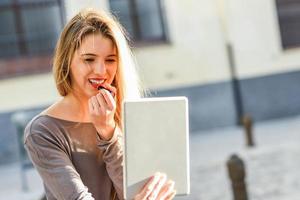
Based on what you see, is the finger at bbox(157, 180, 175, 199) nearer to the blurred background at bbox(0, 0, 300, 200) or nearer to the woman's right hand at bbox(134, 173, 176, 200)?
the woman's right hand at bbox(134, 173, 176, 200)

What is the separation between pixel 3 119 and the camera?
10.7 meters

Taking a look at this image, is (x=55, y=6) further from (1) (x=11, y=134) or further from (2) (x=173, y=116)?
(2) (x=173, y=116)

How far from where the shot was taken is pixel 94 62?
4.45ft

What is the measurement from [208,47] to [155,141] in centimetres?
1075

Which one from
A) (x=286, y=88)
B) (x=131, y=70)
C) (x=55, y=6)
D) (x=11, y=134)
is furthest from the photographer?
(x=286, y=88)

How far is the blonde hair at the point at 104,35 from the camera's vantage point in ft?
4.48

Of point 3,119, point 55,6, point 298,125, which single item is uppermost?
point 55,6

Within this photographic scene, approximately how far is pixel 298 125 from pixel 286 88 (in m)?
1.57

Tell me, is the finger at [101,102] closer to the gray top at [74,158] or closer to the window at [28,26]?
the gray top at [74,158]

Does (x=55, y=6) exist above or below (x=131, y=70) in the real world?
above

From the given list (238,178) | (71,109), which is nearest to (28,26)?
(238,178)

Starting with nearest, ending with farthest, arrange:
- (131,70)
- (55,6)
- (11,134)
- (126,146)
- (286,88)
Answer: (126,146)
(131,70)
(11,134)
(55,6)
(286,88)

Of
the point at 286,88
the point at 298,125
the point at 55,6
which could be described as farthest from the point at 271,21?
the point at 55,6

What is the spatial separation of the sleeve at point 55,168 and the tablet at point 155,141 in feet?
0.46
